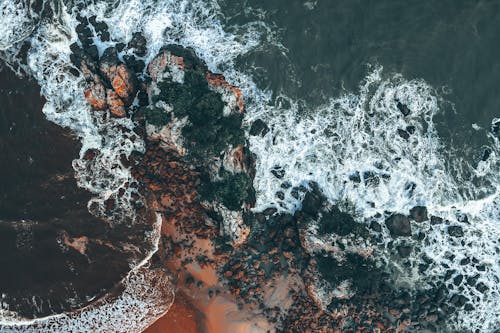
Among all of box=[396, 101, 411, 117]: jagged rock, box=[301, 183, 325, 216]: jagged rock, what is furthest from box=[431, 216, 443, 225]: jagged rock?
box=[301, 183, 325, 216]: jagged rock

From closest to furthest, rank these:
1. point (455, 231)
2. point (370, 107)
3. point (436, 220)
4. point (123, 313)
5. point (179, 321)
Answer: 1. point (179, 321)
2. point (123, 313)
3. point (455, 231)
4. point (436, 220)
5. point (370, 107)

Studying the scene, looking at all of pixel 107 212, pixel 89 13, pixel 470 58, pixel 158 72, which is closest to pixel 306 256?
pixel 107 212

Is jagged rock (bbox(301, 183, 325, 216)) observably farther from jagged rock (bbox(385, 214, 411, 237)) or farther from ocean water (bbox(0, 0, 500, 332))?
jagged rock (bbox(385, 214, 411, 237))

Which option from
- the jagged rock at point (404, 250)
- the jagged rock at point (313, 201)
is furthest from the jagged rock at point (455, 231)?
the jagged rock at point (313, 201)

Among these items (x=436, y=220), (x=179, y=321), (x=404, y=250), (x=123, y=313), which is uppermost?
(x=436, y=220)

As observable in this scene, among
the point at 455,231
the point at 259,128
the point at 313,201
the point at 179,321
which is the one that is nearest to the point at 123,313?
the point at 179,321

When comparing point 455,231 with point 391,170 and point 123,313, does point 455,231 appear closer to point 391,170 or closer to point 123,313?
point 391,170

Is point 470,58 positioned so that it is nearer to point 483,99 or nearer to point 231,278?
point 483,99

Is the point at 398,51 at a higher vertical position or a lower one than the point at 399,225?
higher

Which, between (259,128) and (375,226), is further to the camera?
(259,128)

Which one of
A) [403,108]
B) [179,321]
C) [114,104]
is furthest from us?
[403,108]
